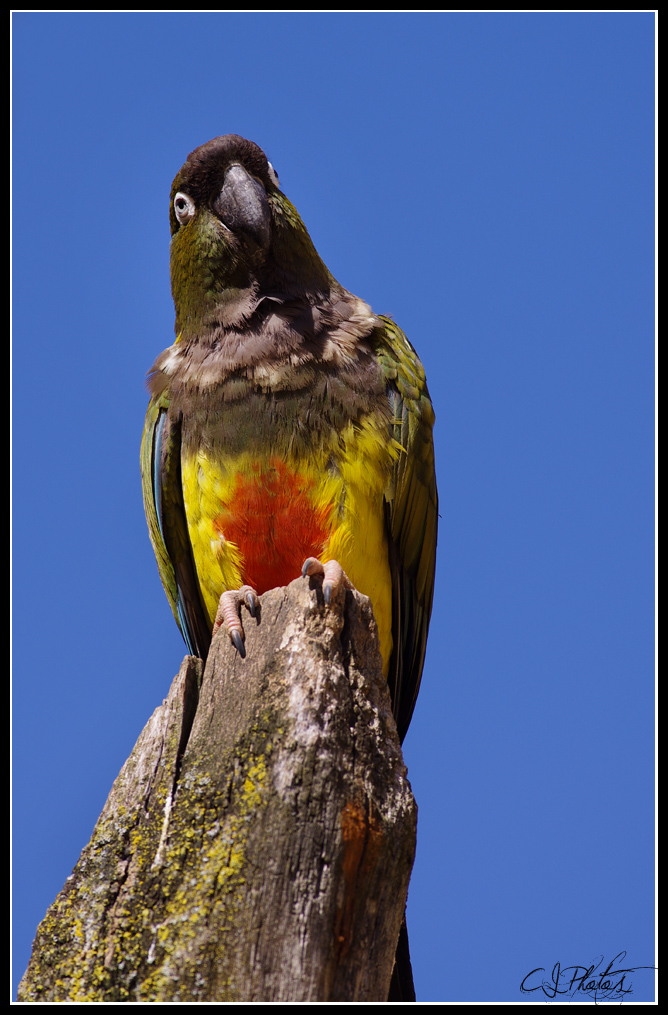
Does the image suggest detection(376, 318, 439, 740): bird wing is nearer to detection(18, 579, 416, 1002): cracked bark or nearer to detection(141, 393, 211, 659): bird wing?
detection(141, 393, 211, 659): bird wing

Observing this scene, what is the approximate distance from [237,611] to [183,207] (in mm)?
2706

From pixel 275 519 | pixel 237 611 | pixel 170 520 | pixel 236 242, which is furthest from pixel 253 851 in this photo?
pixel 236 242

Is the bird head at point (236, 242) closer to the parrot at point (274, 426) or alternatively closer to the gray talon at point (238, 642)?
the parrot at point (274, 426)

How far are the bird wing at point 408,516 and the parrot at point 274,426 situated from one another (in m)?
0.01

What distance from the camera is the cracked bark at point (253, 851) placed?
2455 mm

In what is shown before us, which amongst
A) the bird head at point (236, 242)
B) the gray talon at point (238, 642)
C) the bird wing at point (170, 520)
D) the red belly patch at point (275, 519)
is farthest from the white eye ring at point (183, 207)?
the gray talon at point (238, 642)

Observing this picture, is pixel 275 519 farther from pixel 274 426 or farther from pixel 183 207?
pixel 183 207

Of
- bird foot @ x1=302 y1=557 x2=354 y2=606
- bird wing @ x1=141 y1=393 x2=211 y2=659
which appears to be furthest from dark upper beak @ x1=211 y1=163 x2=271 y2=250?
bird foot @ x1=302 y1=557 x2=354 y2=606

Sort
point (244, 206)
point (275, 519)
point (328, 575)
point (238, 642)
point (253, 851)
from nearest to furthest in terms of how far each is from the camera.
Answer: point (253, 851)
point (238, 642)
point (328, 575)
point (275, 519)
point (244, 206)

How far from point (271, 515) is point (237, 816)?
1.85 meters

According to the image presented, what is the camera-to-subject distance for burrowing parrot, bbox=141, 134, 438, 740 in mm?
4250

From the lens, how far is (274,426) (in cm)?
428

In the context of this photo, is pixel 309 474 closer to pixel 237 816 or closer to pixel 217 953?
pixel 237 816

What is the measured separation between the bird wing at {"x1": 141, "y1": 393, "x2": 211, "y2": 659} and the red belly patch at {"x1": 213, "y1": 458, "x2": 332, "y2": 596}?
2.01ft
